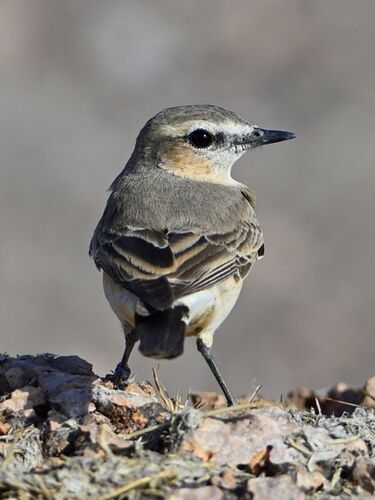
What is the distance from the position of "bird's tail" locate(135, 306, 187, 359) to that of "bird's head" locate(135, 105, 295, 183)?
280cm

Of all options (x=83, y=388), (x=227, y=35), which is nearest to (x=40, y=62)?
(x=227, y=35)

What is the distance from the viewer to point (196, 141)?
33.6 feet

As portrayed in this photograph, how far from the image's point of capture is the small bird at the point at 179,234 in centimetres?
771

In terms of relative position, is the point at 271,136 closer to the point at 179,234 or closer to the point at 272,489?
the point at 179,234

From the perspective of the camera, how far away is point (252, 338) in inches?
682

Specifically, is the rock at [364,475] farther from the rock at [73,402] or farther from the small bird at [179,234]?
the rock at [73,402]

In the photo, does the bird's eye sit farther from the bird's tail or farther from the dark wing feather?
the bird's tail

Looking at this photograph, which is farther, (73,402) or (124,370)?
(124,370)

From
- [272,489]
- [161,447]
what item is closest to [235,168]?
[161,447]

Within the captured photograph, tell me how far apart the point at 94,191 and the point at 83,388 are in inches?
509

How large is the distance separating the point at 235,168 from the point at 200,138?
10.8 meters

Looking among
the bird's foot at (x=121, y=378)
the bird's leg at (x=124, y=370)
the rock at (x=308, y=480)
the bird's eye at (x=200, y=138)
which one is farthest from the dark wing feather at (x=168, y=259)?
the rock at (x=308, y=480)

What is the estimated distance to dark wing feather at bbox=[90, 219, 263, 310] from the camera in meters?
7.80

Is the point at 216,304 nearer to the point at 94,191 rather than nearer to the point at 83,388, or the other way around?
the point at 83,388
